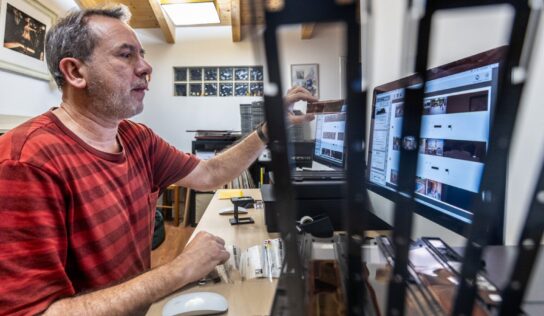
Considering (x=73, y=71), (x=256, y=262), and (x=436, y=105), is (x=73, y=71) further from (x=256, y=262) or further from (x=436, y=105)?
(x=436, y=105)

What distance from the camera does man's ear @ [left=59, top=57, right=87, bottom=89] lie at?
35.0 inches

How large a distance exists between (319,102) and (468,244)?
22.0 inches

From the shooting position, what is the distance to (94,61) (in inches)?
35.3

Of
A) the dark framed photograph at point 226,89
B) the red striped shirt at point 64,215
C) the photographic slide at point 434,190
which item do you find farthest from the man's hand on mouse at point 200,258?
A: the dark framed photograph at point 226,89

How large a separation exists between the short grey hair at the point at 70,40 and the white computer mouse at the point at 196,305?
727mm

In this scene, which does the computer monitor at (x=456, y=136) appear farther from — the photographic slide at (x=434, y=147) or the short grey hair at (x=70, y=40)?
the short grey hair at (x=70, y=40)

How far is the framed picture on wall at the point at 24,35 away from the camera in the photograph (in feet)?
6.61

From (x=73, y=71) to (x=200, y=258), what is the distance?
660 millimetres

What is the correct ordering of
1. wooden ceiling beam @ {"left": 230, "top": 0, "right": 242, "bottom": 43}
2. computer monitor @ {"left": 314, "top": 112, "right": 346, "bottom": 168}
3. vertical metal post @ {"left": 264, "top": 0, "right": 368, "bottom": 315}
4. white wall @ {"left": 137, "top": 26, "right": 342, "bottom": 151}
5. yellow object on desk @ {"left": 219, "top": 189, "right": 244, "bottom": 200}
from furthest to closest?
white wall @ {"left": 137, "top": 26, "right": 342, "bottom": 151}
wooden ceiling beam @ {"left": 230, "top": 0, "right": 242, "bottom": 43}
yellow object on desk @ {"left": 219, "top": 189, "right": 244, "bottom": 200}
computer monitor @ {"left": 314, "top": 112, "right": 346, "bottom": 168}
vertical metal post @ {"left": 264, "top": 0, "right": 368, "bottom": 315}

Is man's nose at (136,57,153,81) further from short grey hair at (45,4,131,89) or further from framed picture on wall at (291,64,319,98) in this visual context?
framed picture on wall at (291,64,319,98)

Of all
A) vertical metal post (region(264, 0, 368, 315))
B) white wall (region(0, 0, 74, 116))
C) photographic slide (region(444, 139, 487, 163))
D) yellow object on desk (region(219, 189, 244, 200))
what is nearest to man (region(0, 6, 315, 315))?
vertical metal post (region(264, 0, 368, 315))

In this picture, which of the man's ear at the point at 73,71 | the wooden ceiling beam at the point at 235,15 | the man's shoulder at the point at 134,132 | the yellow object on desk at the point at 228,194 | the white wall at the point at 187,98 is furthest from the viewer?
the white wall at the point at 187,98

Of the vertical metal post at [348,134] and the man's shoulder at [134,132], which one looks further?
the man's shoulder at [134,132]

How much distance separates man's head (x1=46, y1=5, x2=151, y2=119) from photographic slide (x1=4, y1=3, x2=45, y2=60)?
163cm
